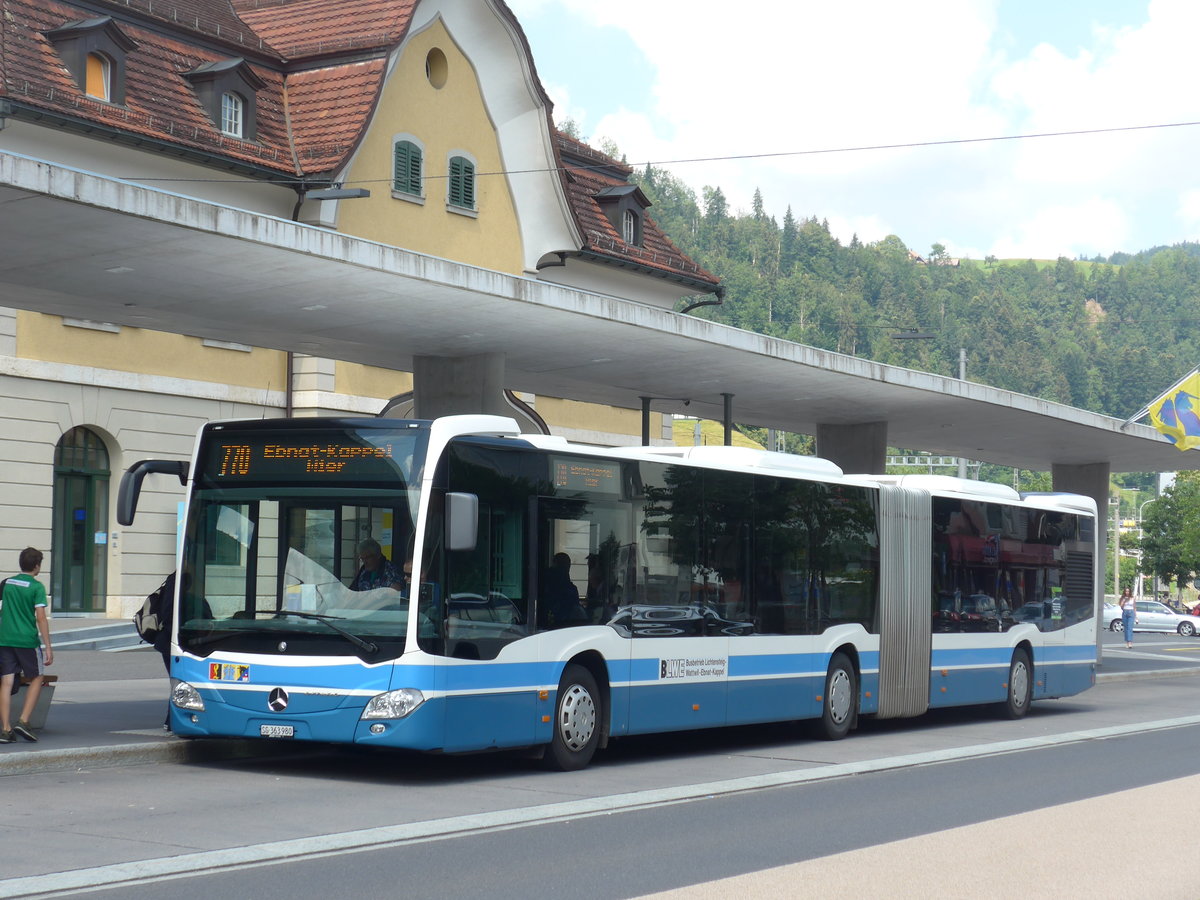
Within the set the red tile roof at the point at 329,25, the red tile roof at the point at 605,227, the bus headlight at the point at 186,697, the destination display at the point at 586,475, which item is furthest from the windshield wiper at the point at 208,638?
the red tile roof at the point at 605,227

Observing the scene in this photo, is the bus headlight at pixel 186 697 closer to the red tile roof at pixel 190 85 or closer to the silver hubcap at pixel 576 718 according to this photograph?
the silver hubcap at pixel 576 718

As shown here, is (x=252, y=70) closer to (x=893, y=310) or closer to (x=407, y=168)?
(x=407, y=168)

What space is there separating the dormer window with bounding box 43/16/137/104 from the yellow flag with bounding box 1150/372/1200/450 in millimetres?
21054

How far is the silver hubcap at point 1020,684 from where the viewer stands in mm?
22438

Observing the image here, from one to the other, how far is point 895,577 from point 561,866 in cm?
1115

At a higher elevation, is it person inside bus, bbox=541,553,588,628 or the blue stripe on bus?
person inside bus, bbox=541,553,588,628

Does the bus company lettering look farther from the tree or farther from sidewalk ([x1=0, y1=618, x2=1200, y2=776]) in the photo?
the tree

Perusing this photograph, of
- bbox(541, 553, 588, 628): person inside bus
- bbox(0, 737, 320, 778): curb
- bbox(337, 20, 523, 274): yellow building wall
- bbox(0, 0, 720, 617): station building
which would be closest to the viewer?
bbox(0, 737, 320, 778): curb

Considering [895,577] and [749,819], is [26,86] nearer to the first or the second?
[895,577]

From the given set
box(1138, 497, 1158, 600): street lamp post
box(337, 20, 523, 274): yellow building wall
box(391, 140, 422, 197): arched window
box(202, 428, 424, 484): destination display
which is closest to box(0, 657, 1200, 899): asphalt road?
box(202, 428, 424, 484): destination display

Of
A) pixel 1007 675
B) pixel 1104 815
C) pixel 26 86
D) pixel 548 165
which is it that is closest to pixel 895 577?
pixel 1007 675

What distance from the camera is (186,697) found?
43.0 feet

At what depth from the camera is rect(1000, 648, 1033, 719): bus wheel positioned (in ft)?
73.3

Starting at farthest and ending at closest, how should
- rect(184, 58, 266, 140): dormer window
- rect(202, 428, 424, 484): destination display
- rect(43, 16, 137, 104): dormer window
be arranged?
rect(184, 58, 266, 140): dormer window
rect(43, 16, 137, 104): dormer window
rect(202, 428, 424, 484): destination display
